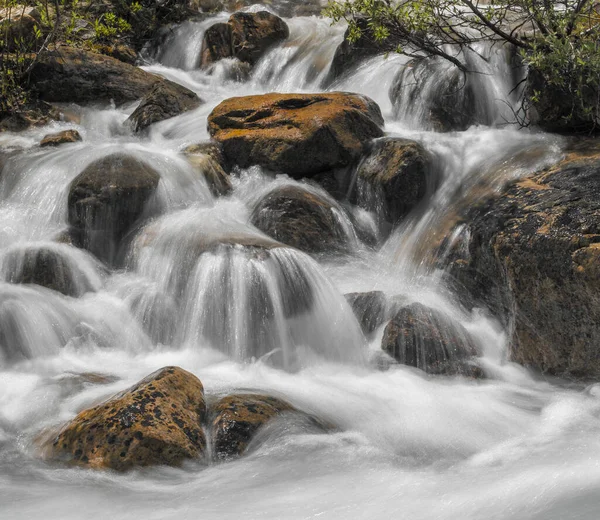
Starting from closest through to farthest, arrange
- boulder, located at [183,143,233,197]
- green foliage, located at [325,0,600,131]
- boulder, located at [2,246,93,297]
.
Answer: boulder, located at [2,246,93,297], green foliage, located at [325,0,600,131], boulder, located at [183,143,233,197]

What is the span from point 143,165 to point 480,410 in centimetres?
491

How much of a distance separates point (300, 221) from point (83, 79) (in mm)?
5628

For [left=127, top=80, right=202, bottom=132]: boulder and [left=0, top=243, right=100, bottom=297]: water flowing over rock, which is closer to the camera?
[left=0, top=243, right=100, bottom=297]: water flowing over rock

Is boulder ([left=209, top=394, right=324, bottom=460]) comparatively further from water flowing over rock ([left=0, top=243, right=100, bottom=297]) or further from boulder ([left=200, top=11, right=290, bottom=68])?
boulder ([left=200, top=11, right=290, bottom=68])

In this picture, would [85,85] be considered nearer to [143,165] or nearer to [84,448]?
[143,165]

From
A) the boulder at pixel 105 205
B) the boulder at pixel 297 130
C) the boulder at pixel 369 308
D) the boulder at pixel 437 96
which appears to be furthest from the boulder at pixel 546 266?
the boulder at pixel 105 205

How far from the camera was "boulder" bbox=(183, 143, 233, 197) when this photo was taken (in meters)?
8.57

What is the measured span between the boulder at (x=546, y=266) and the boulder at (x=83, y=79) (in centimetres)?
711

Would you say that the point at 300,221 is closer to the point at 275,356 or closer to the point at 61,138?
the point at 275,356

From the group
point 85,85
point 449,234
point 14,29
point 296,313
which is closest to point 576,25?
point 449,234

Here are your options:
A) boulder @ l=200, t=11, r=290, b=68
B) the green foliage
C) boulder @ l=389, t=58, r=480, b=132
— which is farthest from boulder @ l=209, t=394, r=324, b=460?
boulder @ l=200, t=11, r=290, b=68

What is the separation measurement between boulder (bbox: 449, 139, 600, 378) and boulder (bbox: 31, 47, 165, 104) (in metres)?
A: 7.11

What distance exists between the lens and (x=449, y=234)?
7301 millimetres

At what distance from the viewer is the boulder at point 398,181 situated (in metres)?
8.25
